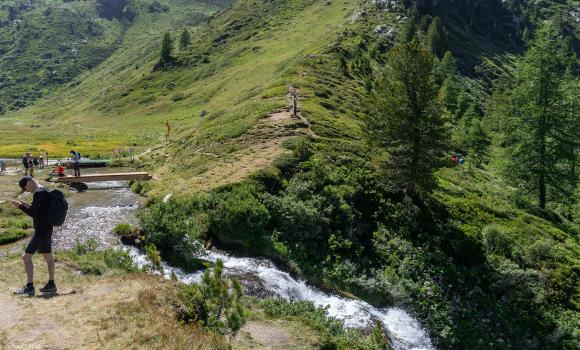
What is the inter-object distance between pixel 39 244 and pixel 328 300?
13.6 metres

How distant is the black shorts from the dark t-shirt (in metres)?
0.16

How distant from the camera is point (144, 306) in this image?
1355 cm

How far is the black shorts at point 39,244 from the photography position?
1380 centimetres

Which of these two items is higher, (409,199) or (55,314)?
(55,314)

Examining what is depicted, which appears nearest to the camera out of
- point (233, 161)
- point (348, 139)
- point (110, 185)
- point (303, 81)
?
point (233, 161)

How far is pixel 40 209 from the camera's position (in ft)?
45.0

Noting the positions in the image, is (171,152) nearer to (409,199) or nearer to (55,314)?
(409,199)

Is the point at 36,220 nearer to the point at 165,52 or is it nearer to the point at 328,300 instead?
the point at 328,300

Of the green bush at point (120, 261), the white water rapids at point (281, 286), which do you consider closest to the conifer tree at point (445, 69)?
the white water rapids at point (281, 286)

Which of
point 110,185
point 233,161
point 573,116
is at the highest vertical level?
point 573,116

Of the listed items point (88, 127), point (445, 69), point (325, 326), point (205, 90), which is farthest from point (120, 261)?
point (88, 127)

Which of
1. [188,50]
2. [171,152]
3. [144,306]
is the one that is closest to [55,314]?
[144,306]

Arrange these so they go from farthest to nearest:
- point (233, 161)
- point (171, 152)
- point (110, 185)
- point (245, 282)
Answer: point (171, 152) → point (110, 185) → point (233, 161) → point (245, 282)

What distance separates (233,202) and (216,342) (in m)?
15.1
